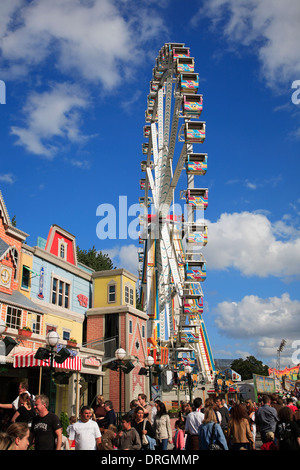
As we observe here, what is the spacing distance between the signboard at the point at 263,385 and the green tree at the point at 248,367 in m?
53.2

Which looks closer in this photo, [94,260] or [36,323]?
[36,323]

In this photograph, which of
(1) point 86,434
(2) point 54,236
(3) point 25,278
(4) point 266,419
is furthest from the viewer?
(2) point 54,236

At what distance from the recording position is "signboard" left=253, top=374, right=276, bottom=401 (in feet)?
145

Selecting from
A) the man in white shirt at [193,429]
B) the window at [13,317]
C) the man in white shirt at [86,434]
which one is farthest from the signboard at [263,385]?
the man in white shirt at [86,434]

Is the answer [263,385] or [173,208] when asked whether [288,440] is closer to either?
[173,208]

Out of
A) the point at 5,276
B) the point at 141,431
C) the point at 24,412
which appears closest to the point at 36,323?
the point at 5,276

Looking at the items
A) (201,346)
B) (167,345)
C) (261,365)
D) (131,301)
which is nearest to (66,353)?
(131,301)

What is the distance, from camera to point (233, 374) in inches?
2263

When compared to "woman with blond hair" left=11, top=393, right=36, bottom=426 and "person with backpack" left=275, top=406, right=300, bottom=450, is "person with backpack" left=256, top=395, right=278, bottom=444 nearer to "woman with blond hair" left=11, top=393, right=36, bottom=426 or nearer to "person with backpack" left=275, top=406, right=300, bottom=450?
"person with backpack" left=275, top=406, right=300, bottom=450

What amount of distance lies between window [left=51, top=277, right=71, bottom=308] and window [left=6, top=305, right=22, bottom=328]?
4.45m

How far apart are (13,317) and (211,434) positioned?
12.7 metres

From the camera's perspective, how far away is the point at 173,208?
28734 millimetres
